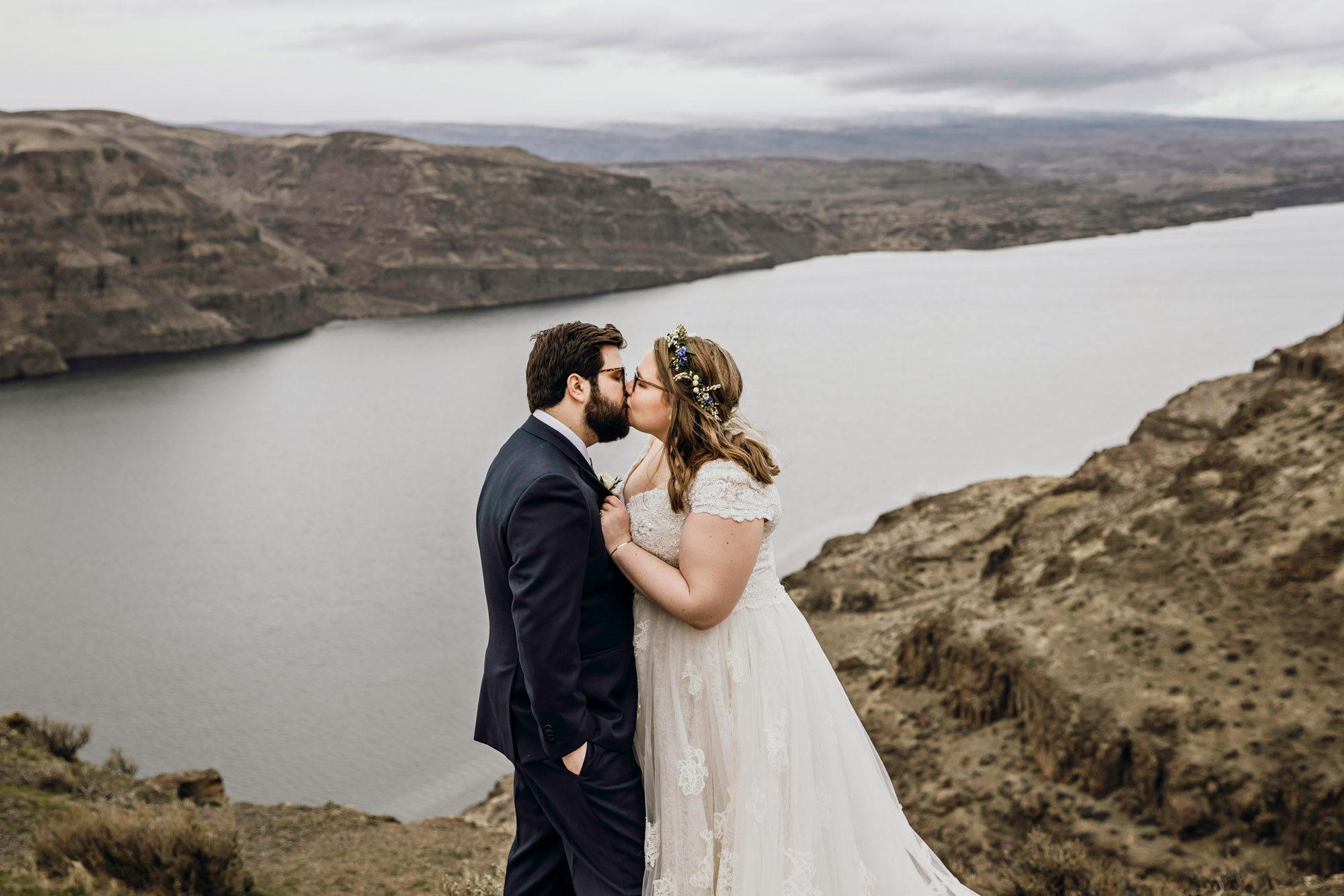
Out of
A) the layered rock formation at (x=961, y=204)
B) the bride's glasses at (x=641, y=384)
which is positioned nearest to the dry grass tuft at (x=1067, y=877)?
the bride's glasses at (x=641, y=384)

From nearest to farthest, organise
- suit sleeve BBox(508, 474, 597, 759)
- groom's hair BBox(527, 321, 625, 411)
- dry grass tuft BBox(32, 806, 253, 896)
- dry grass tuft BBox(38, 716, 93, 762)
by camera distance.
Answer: suit sleeve BBox(508, 474, 597, 759)
groom's hair BBox(527, 321, 625, 411)
dry grass tuft BBox(32, 806, 253, 896)
dry grass tuft BBox(38, 716, 93, 762)

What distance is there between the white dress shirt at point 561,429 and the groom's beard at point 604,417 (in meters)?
0.06

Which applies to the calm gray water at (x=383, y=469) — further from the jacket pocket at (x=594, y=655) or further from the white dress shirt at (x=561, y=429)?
the white dress shirt at (x=561, y=429)

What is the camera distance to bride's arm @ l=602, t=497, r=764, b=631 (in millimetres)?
2783

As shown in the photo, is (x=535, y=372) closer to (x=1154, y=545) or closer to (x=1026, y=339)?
(x=1154, y=545)

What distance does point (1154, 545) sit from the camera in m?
9.38

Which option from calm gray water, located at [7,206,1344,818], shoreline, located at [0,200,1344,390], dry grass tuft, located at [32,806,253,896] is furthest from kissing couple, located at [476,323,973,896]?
shoreline, located at [0,200,1344,390]

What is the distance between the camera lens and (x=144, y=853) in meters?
5.95

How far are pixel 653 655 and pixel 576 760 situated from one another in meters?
0.43

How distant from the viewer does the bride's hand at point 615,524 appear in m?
2.84

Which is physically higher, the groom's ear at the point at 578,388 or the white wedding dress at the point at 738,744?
the groom's ear at the point at 578,388

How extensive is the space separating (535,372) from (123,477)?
33.3 metres

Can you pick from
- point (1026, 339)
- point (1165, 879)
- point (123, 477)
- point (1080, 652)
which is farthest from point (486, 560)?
point (1026, 339)

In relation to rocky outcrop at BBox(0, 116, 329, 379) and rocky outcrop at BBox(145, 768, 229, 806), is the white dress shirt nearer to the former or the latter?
rocky outcrop at BBox(145, 768, 229, 806)
